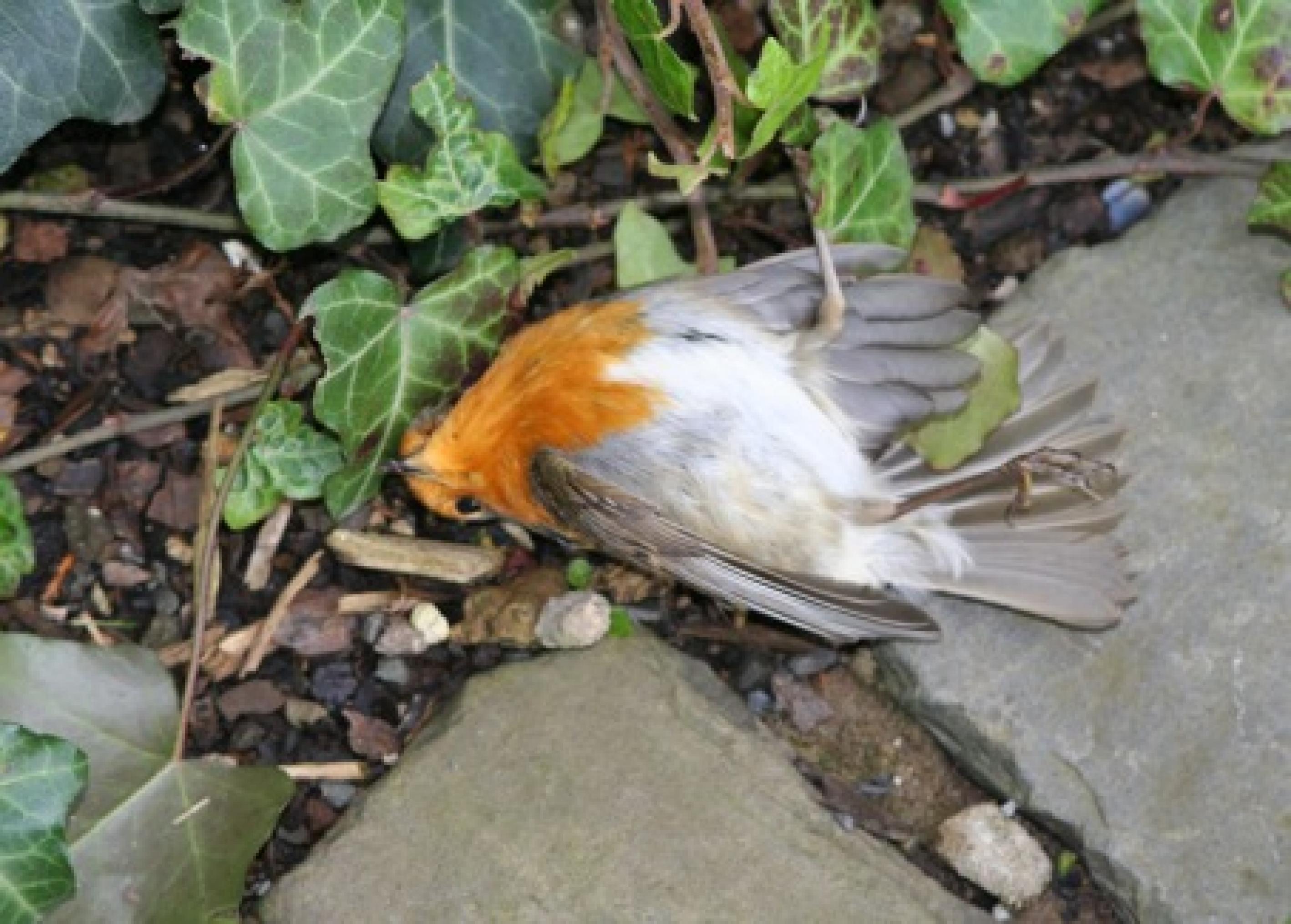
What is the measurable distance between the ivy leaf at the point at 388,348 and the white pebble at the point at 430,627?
263 millimetres

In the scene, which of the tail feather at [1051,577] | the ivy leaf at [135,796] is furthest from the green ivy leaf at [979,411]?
the ivy leaf at [135,796]

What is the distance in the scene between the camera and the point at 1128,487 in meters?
4.26

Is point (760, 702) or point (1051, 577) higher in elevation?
point (1051, 577)

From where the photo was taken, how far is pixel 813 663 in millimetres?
4312

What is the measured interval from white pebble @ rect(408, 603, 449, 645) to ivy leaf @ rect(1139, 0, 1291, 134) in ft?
5.88

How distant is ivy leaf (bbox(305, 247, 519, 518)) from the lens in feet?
13.1

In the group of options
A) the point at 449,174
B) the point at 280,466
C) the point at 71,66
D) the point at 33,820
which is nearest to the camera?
the point at 33,820

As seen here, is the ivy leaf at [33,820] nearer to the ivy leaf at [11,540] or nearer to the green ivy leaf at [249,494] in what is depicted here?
the ivy leaf at [11,540]

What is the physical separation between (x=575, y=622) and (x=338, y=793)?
574mm

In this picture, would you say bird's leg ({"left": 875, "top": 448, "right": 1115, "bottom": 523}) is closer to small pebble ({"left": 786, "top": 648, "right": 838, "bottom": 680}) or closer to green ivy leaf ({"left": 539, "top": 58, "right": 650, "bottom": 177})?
small pebble ({"left": 786, "top": 648, "right": 838, "bottom": 680})

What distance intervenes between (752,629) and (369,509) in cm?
82

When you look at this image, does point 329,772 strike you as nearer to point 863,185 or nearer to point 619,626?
point 619,626

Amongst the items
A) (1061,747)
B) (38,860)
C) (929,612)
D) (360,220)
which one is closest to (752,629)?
(929,612)

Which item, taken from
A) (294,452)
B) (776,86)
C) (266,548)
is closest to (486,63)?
(776,86)
